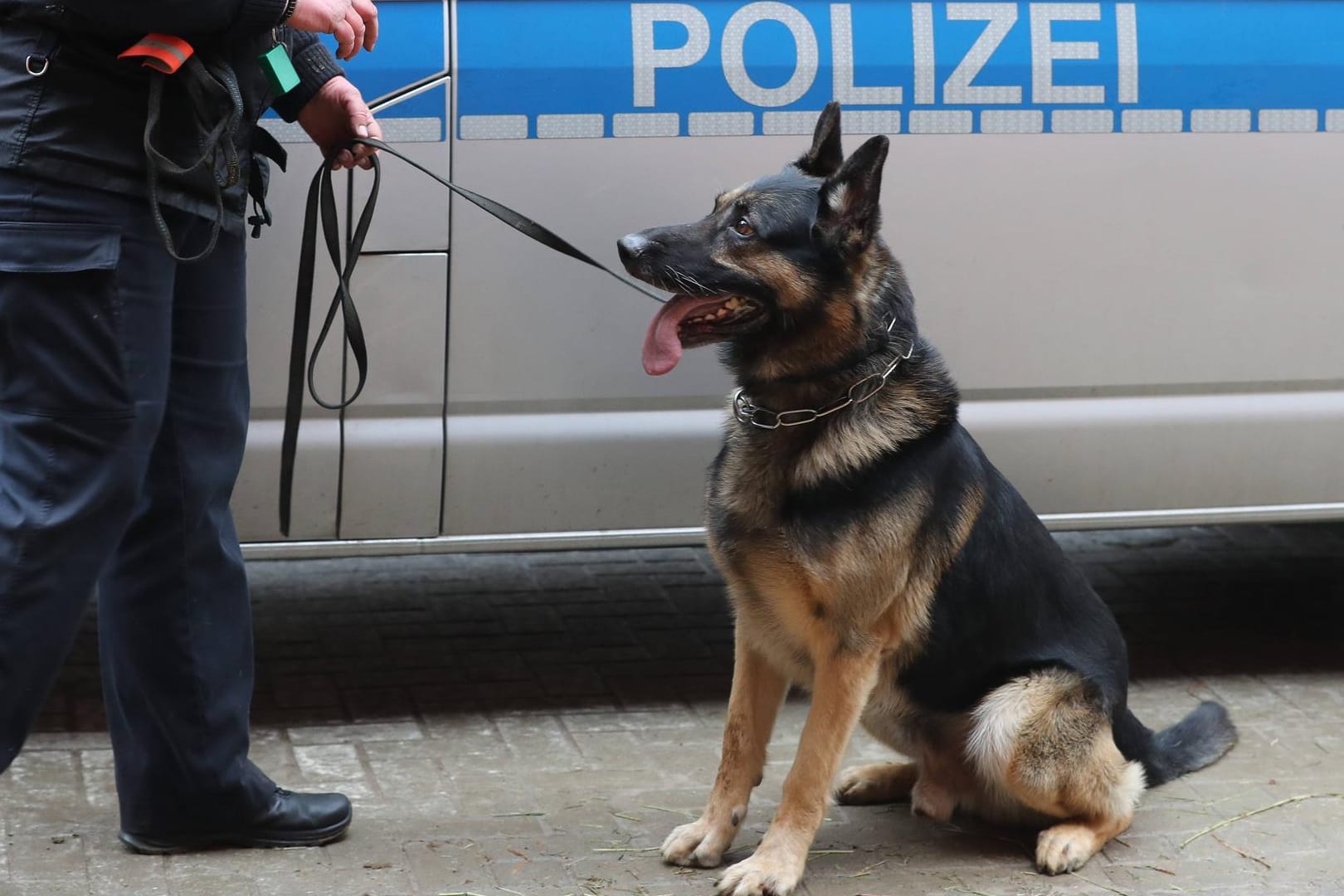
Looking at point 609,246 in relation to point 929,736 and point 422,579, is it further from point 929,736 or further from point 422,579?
point 422,579

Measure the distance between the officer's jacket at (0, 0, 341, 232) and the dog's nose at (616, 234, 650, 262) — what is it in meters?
0.71

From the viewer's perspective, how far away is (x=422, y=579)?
4.84m

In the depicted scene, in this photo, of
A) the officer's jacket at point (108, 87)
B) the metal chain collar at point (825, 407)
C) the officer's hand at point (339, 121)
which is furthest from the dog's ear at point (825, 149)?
the officer's jacket at point (108, 87)

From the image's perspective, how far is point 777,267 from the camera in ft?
9.40

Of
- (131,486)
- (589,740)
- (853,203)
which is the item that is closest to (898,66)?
(853,203)

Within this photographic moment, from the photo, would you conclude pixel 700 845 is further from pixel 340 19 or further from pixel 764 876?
pixel 340 19

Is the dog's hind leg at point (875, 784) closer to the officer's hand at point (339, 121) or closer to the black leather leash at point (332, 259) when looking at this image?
the black leather leash at point (332, 259)

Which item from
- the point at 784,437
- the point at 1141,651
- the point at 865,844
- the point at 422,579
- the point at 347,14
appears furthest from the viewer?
the point at 422,579

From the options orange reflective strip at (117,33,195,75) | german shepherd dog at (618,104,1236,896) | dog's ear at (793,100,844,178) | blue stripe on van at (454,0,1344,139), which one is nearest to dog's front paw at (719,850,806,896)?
german shepherd dog at (618,104,1236,896)

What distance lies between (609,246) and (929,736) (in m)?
1.30

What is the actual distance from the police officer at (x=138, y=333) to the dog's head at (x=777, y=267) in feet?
2.14

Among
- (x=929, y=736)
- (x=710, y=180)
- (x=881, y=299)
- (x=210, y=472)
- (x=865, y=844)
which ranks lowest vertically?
(x=865, y=844)

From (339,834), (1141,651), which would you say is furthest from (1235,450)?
(339,834)

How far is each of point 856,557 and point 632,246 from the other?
719 mm
